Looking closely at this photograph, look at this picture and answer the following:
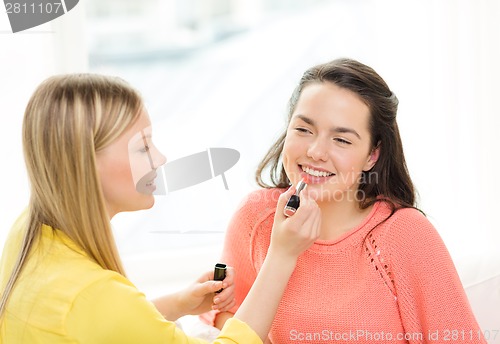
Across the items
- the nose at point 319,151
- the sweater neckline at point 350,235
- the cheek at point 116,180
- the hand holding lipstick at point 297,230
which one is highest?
the cheek at point 116,180

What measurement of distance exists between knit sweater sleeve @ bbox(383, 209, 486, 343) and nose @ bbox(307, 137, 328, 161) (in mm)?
226

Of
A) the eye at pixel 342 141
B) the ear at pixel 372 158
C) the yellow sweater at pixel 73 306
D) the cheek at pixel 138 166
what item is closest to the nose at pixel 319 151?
the eye at pixel 342 141

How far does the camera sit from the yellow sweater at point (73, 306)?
1089mm

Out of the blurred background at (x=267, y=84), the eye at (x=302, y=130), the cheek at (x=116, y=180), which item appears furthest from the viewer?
the blurred background at (x=267, y=84)

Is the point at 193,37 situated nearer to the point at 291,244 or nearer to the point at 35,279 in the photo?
the point at 291,244

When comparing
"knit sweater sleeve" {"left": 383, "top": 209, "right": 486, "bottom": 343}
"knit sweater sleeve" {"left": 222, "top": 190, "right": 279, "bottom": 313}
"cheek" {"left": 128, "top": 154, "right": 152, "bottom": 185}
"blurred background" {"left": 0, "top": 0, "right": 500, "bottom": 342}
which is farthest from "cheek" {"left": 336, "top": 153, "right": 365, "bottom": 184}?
"blurred background" {"left": 0, "top": 0, "right": 500, "bottom": 342}

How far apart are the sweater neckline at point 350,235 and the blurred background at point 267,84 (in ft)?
2.55

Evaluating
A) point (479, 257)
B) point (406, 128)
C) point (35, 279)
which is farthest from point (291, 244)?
point (406, 128)

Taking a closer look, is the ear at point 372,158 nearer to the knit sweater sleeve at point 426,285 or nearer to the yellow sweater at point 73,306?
the knit sweater sleeve at point 426,285

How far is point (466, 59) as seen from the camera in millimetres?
2389

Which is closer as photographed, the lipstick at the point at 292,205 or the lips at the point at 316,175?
the lipstick at the point at 292,205

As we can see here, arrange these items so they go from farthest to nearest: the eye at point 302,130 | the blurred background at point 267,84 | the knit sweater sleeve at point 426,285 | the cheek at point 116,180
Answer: the blurred background at point 267,84 → the eye at point 302,130 → the knit sweater sleeve at point 426,285 → the cheek at point 116,180

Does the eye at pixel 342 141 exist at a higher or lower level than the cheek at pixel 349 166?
higher

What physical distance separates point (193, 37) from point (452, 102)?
96 centimetres
